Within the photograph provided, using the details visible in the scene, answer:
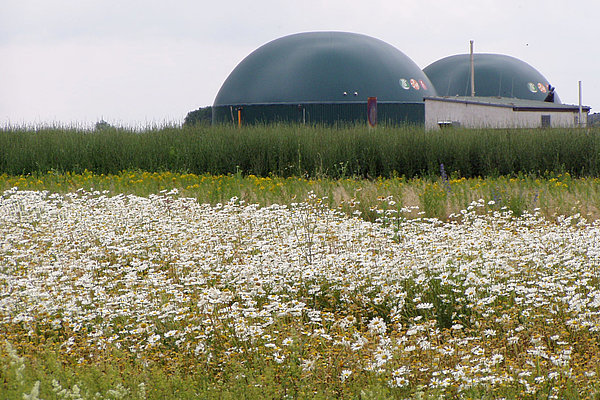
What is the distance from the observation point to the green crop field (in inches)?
142

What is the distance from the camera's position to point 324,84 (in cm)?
2639

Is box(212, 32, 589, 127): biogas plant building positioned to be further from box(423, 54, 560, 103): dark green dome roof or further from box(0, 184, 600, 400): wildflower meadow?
box(0, 184, 600, 400): wildflower meadow

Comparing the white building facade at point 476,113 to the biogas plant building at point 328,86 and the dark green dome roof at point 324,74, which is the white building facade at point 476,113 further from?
the dark green dome roof at point 324,74

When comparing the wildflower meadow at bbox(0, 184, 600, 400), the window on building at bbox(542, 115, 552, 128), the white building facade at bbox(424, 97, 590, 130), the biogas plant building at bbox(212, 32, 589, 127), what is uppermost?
the biogas plant building at bbox(212, 32, 589, 127)

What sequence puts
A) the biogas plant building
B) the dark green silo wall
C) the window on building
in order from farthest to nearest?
the window on building < the biogas plant building < the dark green silo wall

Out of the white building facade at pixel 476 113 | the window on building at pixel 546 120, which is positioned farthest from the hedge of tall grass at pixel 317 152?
the window on building at pixel 546 120

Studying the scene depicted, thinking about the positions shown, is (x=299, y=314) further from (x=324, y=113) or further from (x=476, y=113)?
(x=476, y=113)

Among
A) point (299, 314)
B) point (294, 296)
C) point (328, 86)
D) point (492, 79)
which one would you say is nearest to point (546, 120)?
point (328, 86)

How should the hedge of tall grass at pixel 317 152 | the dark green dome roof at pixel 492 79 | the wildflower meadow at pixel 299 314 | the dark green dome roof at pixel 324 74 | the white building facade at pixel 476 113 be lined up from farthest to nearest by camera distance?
the dark green dome roof at pixel 492 79, the white building facade at pixel 476 113, the dark green dome roof at pixel 324 74, the hedge of tall grass at pixel 317 152, the wildflower meadow at pixel 299 314

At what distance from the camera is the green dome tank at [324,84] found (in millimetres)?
26281

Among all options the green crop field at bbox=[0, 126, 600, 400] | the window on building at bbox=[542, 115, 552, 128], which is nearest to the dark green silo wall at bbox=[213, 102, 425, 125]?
the window on building at bbox=[542, 115, 552, 128]

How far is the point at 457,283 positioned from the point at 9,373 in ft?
11.4

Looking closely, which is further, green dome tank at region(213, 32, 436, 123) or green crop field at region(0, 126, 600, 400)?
green dome tank at region(213, 32, 436, 123)

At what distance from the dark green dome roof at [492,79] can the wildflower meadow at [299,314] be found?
3255 centimetres
